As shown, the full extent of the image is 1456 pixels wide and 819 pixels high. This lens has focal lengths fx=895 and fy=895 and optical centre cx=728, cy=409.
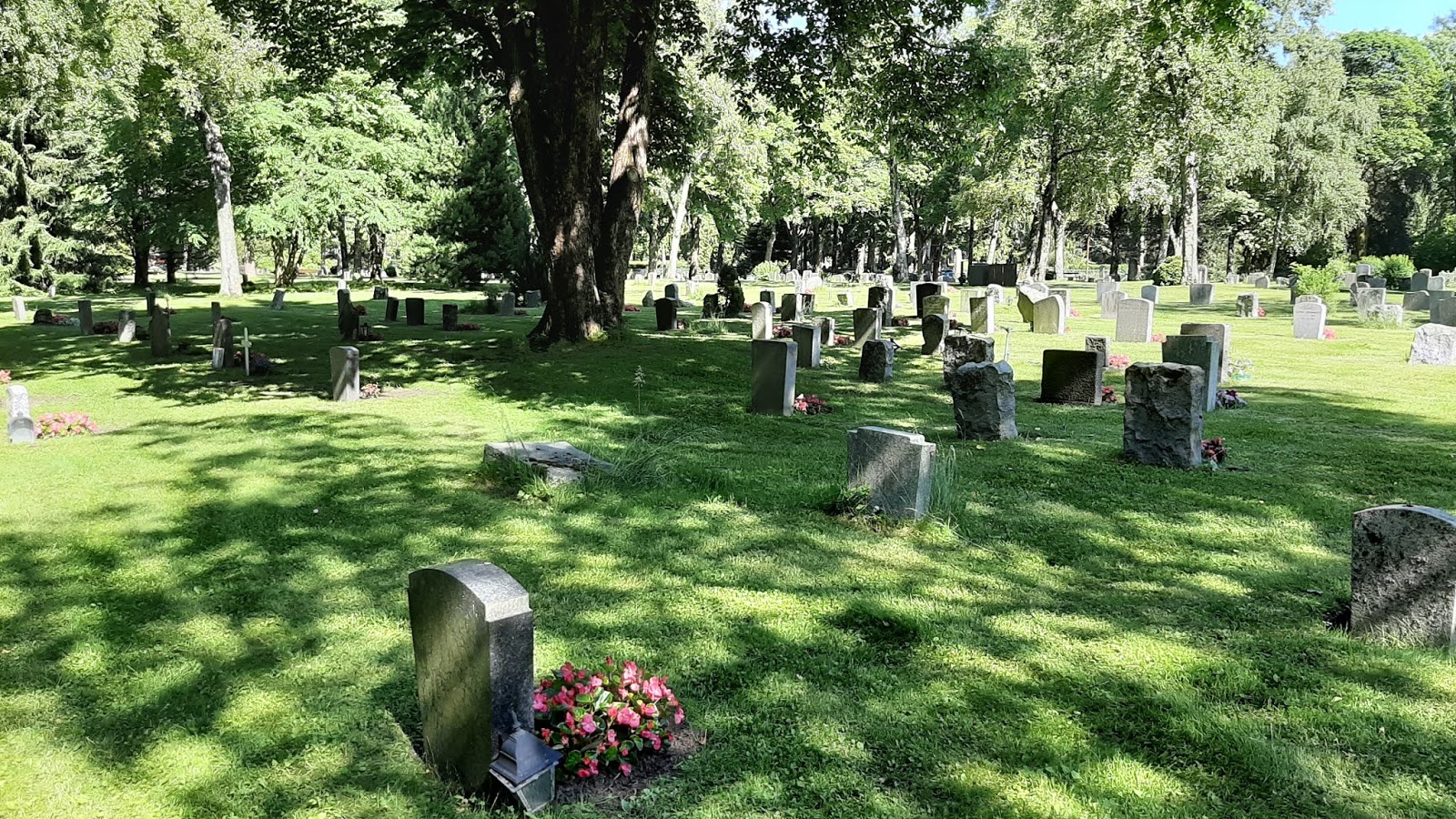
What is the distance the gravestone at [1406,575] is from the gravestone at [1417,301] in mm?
27329

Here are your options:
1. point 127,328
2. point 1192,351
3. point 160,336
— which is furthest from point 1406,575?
point 127,328

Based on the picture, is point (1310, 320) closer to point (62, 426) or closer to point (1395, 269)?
point (62, 426)

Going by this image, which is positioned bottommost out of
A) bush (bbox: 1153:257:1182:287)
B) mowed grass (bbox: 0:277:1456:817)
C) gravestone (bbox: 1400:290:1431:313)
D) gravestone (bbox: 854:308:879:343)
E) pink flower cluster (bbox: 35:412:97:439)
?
mowed grass (bbox: 0:277:1456:817)

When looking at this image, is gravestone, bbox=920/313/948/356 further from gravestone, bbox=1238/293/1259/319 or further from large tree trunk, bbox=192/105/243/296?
large tree trunk, bbox=192/105/243/296

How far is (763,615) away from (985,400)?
5.35 m

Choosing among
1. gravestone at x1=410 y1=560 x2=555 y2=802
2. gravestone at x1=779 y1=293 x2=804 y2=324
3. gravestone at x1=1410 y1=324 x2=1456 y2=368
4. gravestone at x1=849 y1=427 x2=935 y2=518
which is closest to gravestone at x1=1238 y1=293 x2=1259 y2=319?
gravestone at x1=1410 y1=324 x2=1456 y2=368

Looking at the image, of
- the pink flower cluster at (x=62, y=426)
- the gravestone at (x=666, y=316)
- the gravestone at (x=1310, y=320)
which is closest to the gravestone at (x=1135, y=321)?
the gravestone at (x=1310, y=320)

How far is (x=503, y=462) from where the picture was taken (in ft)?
26.9

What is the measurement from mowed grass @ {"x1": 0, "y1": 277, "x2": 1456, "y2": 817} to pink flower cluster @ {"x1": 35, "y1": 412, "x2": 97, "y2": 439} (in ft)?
1.64

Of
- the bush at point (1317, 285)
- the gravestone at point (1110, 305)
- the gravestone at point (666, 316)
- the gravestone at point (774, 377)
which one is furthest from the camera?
the bush at point (1317, 285)

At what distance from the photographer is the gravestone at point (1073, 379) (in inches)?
492

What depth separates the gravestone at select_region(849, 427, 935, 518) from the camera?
7055 mm

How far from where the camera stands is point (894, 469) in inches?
283

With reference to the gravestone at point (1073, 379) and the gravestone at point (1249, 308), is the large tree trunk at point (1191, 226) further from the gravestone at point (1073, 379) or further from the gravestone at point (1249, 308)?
the gravestone at point (1073, 379)
